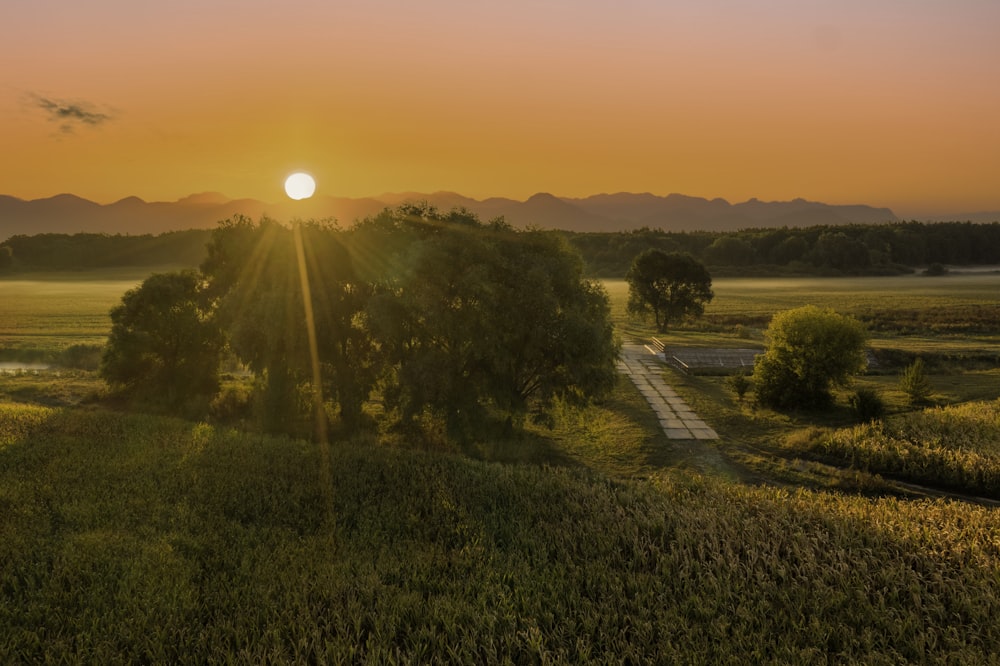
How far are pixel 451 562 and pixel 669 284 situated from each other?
2335 inches

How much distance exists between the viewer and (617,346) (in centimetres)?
2677

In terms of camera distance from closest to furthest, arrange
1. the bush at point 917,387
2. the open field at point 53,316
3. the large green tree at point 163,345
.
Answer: the bush at point 917,387, the large green tree at point 163,345, the open field at point 53,316

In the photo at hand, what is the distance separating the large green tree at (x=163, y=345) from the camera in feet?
108

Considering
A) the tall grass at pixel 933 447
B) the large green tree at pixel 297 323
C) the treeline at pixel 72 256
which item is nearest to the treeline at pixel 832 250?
the tall grass at pixel 933 447

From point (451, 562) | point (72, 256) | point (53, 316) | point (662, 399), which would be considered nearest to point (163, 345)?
point (451, 562)

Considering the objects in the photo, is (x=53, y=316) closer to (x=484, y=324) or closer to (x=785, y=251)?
(x=484, y=324)

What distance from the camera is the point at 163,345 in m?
33.7

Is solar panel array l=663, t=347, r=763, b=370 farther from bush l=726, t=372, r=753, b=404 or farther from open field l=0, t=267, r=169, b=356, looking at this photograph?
open field l=0, t=267, r=169, b=356

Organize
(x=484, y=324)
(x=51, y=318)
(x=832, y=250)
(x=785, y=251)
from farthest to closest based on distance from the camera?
(x=785, y=251), (x=832, y=250), (x=51, y=318), (x=484, y=324)

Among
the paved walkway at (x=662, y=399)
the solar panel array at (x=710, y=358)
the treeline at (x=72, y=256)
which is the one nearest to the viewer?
the paved walkway at (x=662, y=399)

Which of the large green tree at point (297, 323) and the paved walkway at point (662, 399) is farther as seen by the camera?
the paved walkway at point (662, 399)

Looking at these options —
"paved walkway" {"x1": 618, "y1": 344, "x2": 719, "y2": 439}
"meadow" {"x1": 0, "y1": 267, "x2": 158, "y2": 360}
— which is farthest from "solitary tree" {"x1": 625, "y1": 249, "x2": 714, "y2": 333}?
"meadow" {"x1": 0, "y1": 267, "x2": 158, "y2": 360}

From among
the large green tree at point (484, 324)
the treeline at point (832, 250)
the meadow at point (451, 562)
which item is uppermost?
the treeline at point (832, 250)

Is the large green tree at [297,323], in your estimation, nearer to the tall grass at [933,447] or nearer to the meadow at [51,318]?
the tall grass at [933,447]
